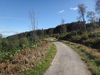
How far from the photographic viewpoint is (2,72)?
5.82m

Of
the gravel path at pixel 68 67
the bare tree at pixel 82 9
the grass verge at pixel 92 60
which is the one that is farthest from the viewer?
the bare tree at pixel 82 9

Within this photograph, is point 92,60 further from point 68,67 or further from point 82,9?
point 82,9

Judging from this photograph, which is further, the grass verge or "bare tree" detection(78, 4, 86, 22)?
"bare tree" detection(78, 4, 86, 22)

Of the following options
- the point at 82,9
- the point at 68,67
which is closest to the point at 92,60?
the point at 68,67

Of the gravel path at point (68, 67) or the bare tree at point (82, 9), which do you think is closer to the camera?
the gravel path at point (68, 67)

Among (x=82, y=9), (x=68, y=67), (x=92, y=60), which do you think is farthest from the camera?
(x=82, y=9)

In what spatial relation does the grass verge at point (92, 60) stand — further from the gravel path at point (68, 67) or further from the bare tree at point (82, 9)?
the bare tree at point (82, 9)

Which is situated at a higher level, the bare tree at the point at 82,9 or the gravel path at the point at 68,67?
the bare tree at the point at 82,9

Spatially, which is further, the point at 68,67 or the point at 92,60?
the point at 92,60

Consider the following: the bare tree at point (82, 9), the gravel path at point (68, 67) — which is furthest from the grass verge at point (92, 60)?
the bare tree at point (82, 9)

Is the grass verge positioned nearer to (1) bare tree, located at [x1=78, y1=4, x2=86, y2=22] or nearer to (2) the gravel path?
(2) the gravel path

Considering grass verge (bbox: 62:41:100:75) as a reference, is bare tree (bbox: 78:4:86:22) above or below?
above

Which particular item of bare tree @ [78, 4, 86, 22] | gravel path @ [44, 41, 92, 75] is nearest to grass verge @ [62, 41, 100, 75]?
gravel path @ [44, 41, 92, 75]

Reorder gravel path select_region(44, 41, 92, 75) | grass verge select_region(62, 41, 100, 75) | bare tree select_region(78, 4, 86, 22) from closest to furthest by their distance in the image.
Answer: gravel path select_region(44, 41, 92, 75) < grass verge select_region(62, 41, 100, 75) < bare tree select_region(78, 4, 86, 22)
